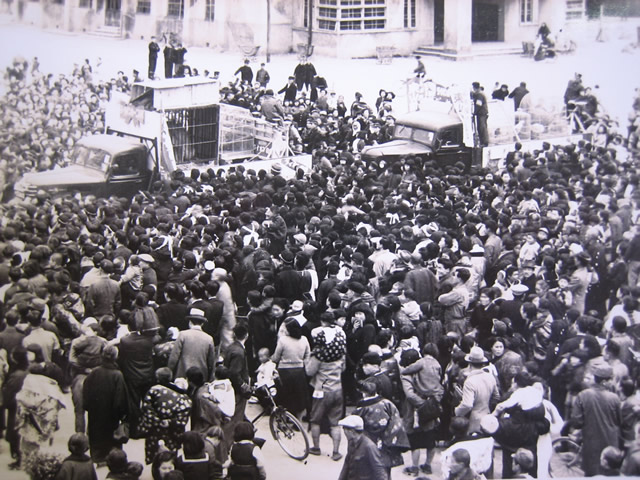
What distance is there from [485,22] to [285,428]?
499 centimetres

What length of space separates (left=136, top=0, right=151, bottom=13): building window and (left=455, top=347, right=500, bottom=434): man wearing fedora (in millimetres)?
4465

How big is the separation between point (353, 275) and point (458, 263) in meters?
1.11

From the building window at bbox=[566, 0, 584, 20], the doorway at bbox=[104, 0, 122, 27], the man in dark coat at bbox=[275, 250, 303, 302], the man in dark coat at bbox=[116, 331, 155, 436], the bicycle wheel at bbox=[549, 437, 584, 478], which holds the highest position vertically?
the building window at bbox=[566, 0, 584, 20]

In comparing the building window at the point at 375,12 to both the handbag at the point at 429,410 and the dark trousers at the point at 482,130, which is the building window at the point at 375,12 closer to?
the dark trousers at the point at 482,130

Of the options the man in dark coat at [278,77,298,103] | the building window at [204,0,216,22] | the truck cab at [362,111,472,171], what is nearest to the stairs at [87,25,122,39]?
the building window at [204,0,216,22]

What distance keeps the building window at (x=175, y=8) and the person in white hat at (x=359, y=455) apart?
4356 mm

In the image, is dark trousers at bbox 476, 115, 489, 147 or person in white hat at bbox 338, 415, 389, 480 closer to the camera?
person in white hat at bbox 338, 415, 389, 480

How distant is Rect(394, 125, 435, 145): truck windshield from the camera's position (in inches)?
372

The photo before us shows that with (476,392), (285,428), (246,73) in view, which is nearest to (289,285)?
(285,428)

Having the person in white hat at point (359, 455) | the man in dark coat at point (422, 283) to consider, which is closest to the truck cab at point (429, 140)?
the man in dark coat at point (422, 283)

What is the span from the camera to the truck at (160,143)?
26.0 feet

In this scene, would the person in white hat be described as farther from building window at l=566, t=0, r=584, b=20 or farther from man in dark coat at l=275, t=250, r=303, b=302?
building window at l=566, t=0, r=584, b=20

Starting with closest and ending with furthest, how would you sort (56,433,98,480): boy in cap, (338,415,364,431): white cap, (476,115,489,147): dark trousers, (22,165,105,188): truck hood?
(56,433,98,480): boy in cap < (338,415,364,431): white cap < (22,165,105,188): truck hood < (476,115,489,147): dark trousers

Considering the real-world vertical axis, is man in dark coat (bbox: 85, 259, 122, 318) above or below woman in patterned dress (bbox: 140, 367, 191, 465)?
above
